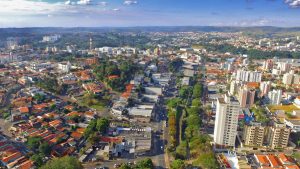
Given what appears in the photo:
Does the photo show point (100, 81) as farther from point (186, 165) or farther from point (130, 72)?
Result: point (186, 165)

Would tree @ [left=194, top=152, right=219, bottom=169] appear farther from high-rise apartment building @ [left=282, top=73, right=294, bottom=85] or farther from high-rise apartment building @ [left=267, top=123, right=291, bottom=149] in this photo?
high-rise apartment building @ [left=282, top=73, right=294, bottom=85]

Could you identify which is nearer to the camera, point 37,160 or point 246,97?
point 37,160

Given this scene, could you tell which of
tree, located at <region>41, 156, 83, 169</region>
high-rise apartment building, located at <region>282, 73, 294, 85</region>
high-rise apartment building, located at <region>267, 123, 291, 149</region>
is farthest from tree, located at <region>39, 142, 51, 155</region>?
high-rise apartment building, located at <region>282, 73, 294, 85</region>

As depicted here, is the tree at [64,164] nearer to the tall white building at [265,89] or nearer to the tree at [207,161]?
the tree at [207,161]

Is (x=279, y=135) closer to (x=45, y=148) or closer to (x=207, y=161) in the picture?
(x=207, y=161)

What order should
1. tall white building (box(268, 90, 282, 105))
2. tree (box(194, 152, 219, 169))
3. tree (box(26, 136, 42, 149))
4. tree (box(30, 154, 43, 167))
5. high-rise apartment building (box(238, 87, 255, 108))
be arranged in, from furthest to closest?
tall white building (box(268, 90, 282, 105)) < high-rise apartment building (box(238, 87, 255, 108)) < tree (box(26, 136, 42, 149)) < tree (box(30, 154, 43, 167)) < tree (box(194, 152, 219, 169))

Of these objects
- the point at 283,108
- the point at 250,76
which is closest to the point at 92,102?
the point at 283,108
